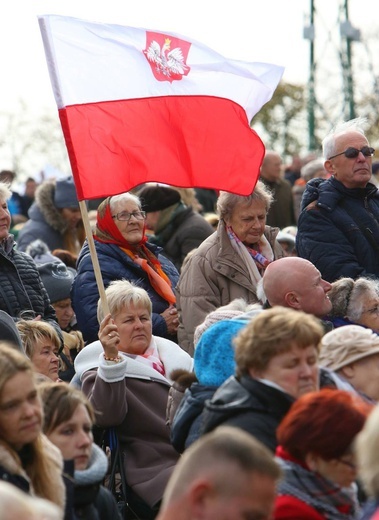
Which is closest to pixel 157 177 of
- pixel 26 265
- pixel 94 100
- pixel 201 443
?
pixel 94 100

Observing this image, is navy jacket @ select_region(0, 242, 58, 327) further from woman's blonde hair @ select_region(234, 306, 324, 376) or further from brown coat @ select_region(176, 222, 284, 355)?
woman's blonde hair @ select_region(234, 306, 324, 376)

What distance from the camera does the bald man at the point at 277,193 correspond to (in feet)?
46.9

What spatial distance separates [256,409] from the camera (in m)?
5.41

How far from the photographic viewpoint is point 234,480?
4035 millimetres

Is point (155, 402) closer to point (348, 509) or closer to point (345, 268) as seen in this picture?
point (345, 268)

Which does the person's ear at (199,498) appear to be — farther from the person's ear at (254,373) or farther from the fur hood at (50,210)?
the fur hood at (50,210)

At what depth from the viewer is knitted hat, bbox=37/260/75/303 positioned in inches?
394

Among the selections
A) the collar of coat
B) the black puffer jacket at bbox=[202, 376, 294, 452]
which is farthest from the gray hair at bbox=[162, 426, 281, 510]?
the collar of coat

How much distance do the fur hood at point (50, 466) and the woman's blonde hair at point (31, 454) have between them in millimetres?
11

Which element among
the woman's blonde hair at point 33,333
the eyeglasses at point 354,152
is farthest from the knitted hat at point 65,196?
the woman's blonde hair at point 33,333

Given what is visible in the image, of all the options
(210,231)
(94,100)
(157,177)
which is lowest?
(210,231)

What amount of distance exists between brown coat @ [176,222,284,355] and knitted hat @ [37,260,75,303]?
1.53m

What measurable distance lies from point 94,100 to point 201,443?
13.7 feet

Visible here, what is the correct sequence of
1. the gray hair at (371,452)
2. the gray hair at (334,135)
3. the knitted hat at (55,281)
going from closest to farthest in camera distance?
the gray hair at (371,452) → the gray hair at (334,135) → the knitted hat at (55,281)
